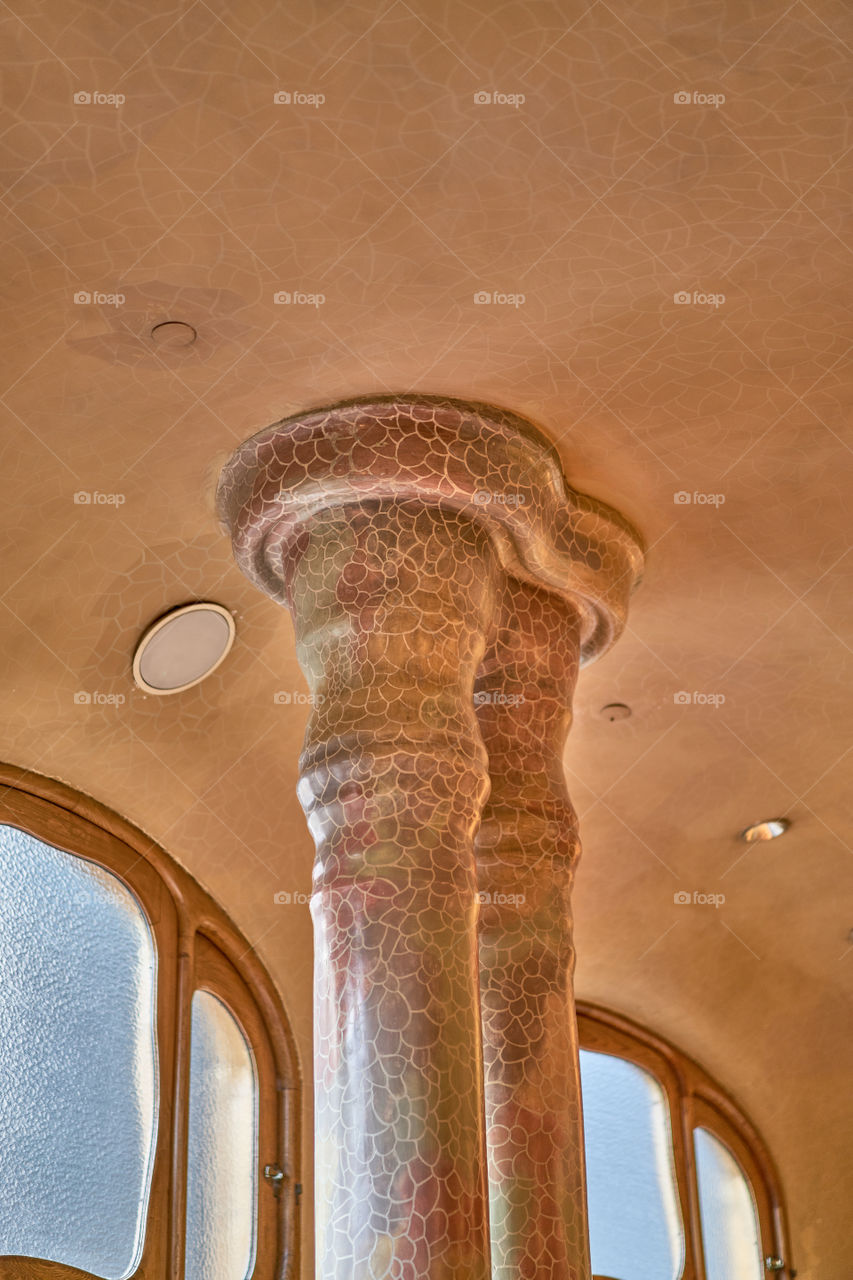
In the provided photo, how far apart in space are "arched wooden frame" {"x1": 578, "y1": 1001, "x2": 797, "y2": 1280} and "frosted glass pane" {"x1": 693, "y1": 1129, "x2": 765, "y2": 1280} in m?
0.05

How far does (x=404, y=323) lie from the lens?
4.64 metres

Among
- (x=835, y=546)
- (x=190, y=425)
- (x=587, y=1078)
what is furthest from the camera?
(x=587, y=1078)

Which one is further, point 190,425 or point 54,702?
point 54,702

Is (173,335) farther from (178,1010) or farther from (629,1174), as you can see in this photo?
(629,1174)

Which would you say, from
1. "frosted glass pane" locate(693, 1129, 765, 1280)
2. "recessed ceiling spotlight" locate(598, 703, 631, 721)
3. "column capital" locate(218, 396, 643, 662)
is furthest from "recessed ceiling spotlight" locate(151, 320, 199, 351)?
"frosted glass pane" locate(693, 1129, 765, 1280)

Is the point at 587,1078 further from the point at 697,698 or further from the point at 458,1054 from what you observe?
the point at 458,1054

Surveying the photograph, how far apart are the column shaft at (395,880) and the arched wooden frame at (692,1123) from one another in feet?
17.1

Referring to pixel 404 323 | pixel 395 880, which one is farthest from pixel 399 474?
pixel 395 880

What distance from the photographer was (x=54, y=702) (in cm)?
625

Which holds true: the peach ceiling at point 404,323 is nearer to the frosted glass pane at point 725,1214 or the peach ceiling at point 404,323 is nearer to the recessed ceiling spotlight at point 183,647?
the recessed ceiling spotlight at point 183,647

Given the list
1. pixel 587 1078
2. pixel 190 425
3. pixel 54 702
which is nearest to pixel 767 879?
pixel 587 1078

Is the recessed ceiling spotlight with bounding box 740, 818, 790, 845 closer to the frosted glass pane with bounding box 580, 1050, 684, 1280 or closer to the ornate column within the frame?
the frosted glass pane with bounding box 580, 1050, 684, 1280

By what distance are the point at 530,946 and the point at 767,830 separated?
358 centimetres

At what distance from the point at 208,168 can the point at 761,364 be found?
1888 mm
